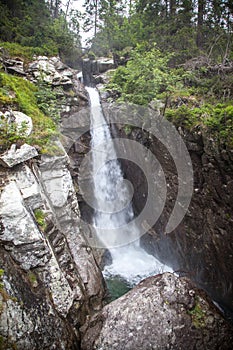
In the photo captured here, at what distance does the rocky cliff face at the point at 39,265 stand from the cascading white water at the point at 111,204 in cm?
341

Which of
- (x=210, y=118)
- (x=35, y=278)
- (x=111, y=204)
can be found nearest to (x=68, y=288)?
(x=35, y=278)

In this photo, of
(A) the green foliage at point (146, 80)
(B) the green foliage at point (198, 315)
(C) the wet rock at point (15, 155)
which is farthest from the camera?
(A) the green foliage at point (146, 80)

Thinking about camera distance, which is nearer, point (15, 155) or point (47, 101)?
point (15, 155)

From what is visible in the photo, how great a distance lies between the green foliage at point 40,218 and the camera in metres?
5.70

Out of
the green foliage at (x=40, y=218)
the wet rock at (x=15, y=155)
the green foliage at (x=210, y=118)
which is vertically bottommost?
the green foliage at (x=40, y=218)

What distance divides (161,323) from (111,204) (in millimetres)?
6836

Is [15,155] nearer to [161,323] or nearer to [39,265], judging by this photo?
[39,265]

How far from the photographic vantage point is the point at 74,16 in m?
23.8

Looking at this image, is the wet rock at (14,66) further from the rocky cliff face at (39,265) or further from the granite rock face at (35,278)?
the granite rock face at (35,278)

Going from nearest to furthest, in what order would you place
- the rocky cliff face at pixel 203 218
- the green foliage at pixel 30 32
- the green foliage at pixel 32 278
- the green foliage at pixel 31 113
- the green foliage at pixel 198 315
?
the green foliage at pixel 32 278
the green foliage at pixel 198 315
the rocky cliff face at pixel 203 218
the green foliage at pixel 31 113
the green foliage at pixel 30 32

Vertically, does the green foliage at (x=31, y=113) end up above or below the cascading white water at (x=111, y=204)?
above

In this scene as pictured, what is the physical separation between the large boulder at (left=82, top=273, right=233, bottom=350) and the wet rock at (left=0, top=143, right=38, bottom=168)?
4.43 metres

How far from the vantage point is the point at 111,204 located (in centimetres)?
1148

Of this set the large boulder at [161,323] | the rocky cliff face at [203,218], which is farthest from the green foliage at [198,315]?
the rocky cliff face at [203,218]
